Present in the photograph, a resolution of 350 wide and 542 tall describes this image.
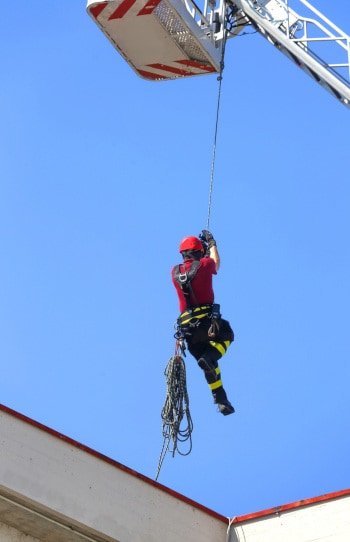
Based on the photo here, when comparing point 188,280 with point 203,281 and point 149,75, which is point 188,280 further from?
point 149,75

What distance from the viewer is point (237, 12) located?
16094mm

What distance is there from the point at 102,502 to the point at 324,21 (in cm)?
651

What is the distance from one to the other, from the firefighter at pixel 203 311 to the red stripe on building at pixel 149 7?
2518mm

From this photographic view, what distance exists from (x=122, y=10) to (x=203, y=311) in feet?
11.3

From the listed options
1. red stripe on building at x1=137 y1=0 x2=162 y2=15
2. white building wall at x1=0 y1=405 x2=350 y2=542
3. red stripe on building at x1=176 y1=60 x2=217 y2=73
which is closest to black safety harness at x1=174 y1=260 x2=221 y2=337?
white building wall at x1=0 y1=405 x2=350 y2=542

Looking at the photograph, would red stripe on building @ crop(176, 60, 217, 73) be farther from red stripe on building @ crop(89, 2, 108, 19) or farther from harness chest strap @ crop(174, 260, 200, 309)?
harness chest strap @ crop(174, 260, 200, 309)

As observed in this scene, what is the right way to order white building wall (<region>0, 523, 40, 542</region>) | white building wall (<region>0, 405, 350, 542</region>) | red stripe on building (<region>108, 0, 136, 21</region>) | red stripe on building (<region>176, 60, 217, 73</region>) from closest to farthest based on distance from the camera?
white building wall (<region>0, 405, 350, 542</region>) → white building wall (<region>0, 523, 40, 542</region>) → red stripe on building (<region>108, 0, 136, 21</region>) → red stripe on building (<region>176, 60, 217, 73</region>)

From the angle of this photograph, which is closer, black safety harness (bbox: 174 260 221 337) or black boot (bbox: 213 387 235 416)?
black safety harness (bbox: 174 260 221 337)

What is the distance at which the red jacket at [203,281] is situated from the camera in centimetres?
1416

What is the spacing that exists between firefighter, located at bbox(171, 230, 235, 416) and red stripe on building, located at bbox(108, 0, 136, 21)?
2.57 m

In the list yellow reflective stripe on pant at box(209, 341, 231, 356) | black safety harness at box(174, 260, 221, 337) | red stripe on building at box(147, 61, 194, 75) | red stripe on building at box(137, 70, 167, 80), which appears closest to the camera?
black safety harness at box(174, 260, 221, 337)

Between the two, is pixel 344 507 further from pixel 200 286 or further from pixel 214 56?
pixel 214 56

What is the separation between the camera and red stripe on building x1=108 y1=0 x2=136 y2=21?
14.5 m

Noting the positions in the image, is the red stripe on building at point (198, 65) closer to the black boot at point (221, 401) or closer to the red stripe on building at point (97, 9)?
the red stripe on building at point (97, 9)
